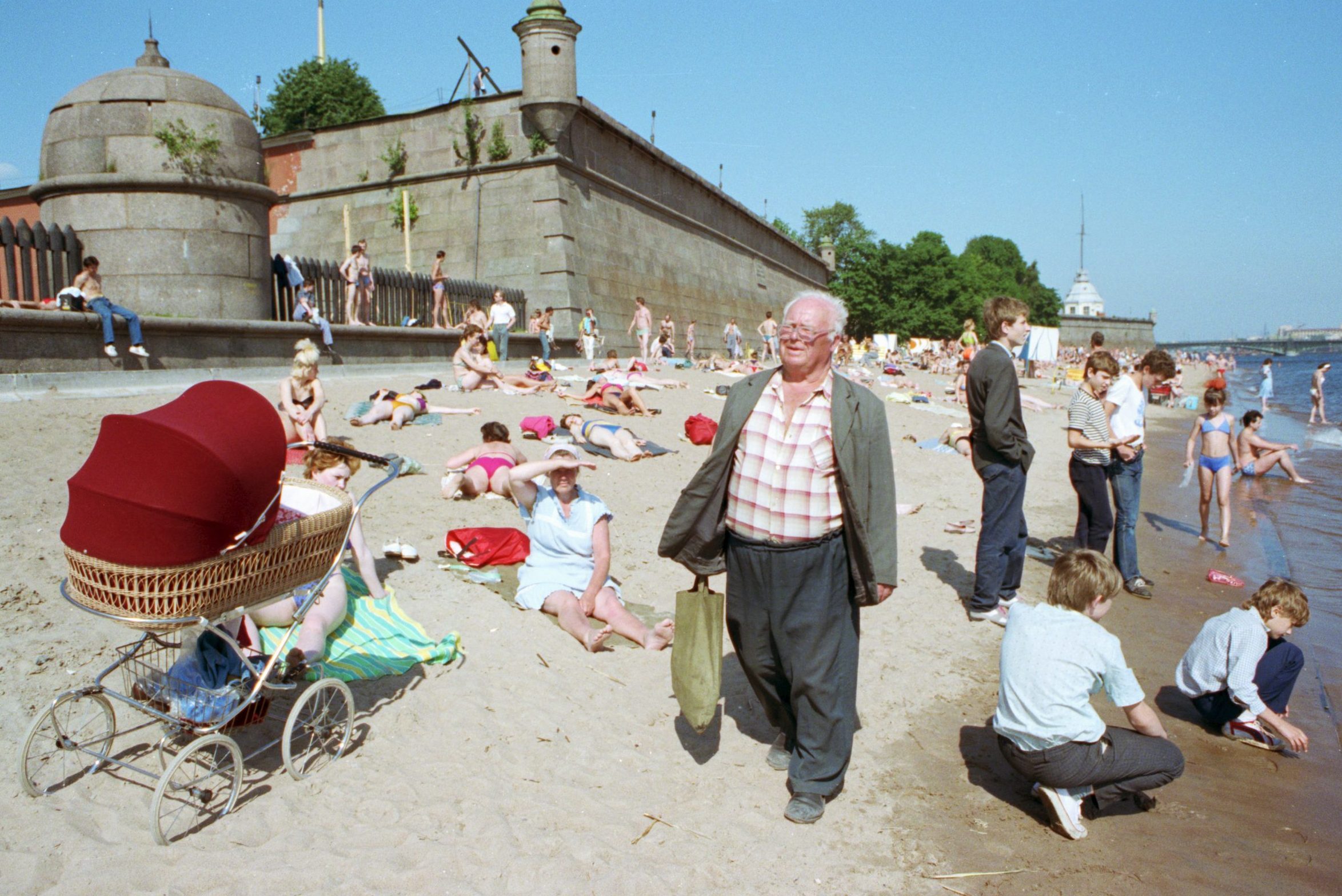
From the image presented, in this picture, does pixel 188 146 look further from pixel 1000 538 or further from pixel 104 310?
pixel 1000 538

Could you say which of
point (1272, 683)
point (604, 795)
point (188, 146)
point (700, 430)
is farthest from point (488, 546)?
point (188, 146)

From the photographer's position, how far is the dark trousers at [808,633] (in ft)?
11.6

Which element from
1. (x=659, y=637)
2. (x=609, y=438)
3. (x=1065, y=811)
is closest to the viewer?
(x=1065, y=811)

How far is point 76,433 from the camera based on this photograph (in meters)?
8.11

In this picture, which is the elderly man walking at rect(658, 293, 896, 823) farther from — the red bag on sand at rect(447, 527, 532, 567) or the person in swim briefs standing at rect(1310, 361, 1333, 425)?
the person in swim briefs standing at rect(1310, 361, 1333, 425)

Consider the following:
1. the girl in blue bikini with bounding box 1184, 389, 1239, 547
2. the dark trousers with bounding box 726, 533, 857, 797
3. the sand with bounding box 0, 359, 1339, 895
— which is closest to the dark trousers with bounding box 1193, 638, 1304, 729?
the sand with bounding box 0, 359, 1339, 895

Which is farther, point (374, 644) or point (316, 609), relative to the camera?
point (374, 644)

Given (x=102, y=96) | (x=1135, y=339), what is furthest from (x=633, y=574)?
(x=1135, y=339)

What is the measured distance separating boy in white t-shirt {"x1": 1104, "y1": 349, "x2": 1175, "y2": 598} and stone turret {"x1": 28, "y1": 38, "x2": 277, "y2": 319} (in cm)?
1153

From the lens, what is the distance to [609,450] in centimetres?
1066

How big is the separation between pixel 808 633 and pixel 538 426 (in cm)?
785

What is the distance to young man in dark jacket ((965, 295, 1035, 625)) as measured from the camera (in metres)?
5.62

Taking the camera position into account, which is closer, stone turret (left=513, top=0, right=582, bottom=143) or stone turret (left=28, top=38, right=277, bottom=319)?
stone turret (left=28, top=38, right=277, bottom=319)

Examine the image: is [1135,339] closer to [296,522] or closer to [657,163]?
[657,163]
